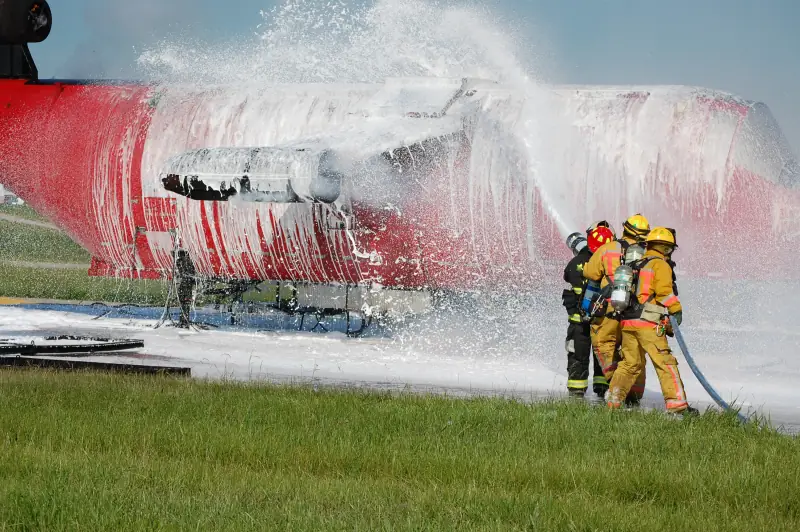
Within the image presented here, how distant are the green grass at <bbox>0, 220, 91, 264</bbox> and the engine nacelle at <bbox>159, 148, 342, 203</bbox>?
43977mm

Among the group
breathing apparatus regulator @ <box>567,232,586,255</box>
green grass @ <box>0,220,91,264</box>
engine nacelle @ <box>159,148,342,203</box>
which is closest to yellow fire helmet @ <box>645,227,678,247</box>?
breathing apparatus regulator @ <box>567,232,586,255</box>

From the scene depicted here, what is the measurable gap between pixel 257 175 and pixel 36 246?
214ft

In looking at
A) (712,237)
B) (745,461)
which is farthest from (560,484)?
(712,237)

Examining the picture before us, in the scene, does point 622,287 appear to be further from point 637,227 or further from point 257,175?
point 257,175

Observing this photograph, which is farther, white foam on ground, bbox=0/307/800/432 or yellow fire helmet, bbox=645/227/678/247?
white foam on ground, bbox=0/307/800/432

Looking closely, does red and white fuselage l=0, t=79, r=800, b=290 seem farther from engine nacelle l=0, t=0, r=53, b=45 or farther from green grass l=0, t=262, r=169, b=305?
green grass l=0, t=262, r=169, b=305

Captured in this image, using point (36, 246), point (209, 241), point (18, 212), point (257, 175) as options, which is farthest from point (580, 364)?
point (18, 212)

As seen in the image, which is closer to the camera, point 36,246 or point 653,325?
point 653,325

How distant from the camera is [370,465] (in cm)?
890

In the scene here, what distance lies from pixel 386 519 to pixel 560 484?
196 cm

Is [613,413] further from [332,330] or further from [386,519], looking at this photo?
[332,330]

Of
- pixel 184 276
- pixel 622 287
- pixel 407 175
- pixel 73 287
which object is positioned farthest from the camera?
pixel 73 287

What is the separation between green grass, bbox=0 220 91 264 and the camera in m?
69.0

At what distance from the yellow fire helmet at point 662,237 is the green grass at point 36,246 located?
52.7 m
